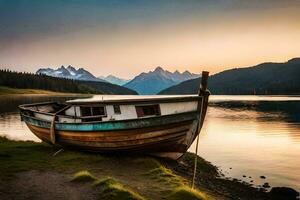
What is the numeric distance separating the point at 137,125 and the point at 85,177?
610cm

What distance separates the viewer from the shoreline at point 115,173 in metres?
15.7

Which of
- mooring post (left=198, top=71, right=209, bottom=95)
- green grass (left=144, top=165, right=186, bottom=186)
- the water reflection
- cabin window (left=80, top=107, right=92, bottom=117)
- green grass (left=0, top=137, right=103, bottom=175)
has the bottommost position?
the water reflection

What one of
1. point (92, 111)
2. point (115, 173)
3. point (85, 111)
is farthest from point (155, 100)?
point (85, 111)

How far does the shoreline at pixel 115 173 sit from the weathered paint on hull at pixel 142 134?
824 millimetres

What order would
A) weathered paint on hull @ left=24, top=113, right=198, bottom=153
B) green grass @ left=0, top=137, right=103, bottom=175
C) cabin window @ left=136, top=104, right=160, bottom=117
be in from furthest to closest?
cabin window @ left=136, top=104, right=160, bottom=117
weathered paint on hull @ left=24, top=113, right=198, bottom=153
green grass @ left=0, top=137, right=103, bottom=175

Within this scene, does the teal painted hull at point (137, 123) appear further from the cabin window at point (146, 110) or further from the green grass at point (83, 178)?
the green grass at point (83, 178)

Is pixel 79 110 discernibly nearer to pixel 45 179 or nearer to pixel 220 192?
pixel 45 179

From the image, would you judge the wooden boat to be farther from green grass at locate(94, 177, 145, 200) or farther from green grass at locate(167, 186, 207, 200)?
green grass at locate(94, 177, 145, 200)

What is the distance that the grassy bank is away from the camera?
14.4m

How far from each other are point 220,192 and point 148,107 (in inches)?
280

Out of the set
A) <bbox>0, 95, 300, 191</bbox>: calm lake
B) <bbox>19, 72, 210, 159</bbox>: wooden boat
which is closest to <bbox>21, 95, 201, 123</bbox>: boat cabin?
<bbox>19, 72, 210, 159</bbox>: wooden boat

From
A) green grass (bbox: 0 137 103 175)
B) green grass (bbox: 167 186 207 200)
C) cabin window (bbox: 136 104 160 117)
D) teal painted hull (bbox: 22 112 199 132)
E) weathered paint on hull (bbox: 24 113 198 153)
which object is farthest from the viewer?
cabin window (bbox: 136 104 160 117)

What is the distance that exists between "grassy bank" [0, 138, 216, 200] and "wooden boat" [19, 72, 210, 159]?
91 centimetres

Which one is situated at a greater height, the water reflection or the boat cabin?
the boat cabin
